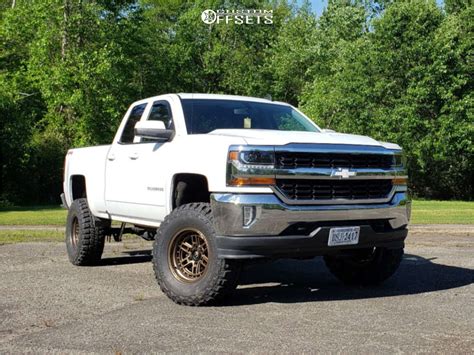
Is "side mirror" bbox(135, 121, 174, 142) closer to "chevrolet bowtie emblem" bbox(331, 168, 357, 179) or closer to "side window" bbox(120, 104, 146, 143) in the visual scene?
"side window" bbox(120, 104, 146, 143)

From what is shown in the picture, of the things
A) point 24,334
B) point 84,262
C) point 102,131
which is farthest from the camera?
point 102,131

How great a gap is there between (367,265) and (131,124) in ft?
11.5

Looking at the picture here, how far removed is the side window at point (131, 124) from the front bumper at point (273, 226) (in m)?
2.74

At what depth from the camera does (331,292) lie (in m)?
7.27

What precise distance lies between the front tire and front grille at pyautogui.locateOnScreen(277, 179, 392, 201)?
0.81m

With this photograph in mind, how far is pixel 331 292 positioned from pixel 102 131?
3277 centimetres

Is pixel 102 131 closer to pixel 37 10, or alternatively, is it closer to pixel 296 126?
pixel 37 10

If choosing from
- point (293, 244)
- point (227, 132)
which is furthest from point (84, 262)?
point (293, 244)

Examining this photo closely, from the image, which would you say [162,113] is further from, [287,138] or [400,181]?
[400,181]

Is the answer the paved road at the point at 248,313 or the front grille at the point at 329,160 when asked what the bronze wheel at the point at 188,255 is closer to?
the paved road at the point at 248,313

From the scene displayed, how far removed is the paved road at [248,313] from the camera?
493 centimetres

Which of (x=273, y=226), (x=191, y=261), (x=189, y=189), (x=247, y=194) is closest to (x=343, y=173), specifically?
(x=273, y=226)

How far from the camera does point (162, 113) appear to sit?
799 cm

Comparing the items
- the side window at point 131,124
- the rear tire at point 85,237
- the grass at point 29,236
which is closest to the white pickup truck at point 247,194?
the side window at point 131,124
